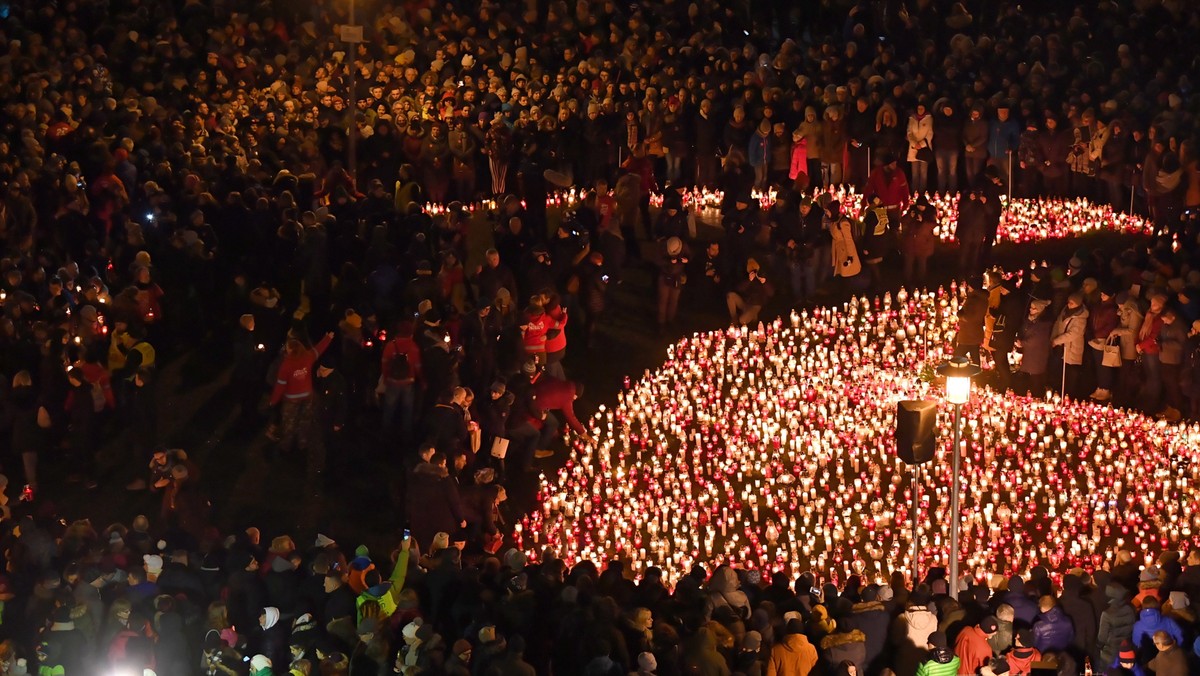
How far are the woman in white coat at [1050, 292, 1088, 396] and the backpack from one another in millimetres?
7236

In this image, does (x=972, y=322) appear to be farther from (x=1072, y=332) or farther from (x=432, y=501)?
(x=432, y=501)

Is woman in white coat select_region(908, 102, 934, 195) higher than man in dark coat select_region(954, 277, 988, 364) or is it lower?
higher

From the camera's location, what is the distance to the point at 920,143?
96.8 ft

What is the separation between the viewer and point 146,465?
72.6ft

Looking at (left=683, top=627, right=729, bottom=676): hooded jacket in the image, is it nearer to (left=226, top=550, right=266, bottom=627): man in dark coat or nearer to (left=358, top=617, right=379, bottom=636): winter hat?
(left=358, top=617, right=379, bottom=636): winter hat

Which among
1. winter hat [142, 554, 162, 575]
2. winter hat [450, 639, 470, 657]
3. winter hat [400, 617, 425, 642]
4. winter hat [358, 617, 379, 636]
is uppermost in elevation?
winter hat [450, 639, 470, 657]

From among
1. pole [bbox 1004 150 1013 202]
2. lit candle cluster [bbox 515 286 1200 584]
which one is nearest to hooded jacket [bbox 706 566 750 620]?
lit candle cluster [bbox 515 286 1200 584]

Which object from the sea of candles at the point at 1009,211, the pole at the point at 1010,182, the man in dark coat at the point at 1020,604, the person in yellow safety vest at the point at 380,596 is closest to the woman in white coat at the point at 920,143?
the sea of candles at the point at 1009,211

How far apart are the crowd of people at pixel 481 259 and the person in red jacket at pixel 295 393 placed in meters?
0.03

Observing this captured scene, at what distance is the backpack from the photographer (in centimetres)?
2180

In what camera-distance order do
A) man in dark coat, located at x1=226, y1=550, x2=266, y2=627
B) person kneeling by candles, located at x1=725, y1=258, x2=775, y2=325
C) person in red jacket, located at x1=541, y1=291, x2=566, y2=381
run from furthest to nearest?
person kneeling by candles, located at x1=725, y1=258, x2=775, y2=325 < person in red jacket, located at x1=541, y1=291, x2=566, y2=381 < man in dark coat, located at x1=226, y1=550, x2=266, y2=627

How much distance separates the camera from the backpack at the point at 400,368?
71.5ft

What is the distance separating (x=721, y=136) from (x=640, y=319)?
4.40m

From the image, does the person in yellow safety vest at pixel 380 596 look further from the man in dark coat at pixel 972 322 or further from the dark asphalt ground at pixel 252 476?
the man in dark coat at pixel 972 322
